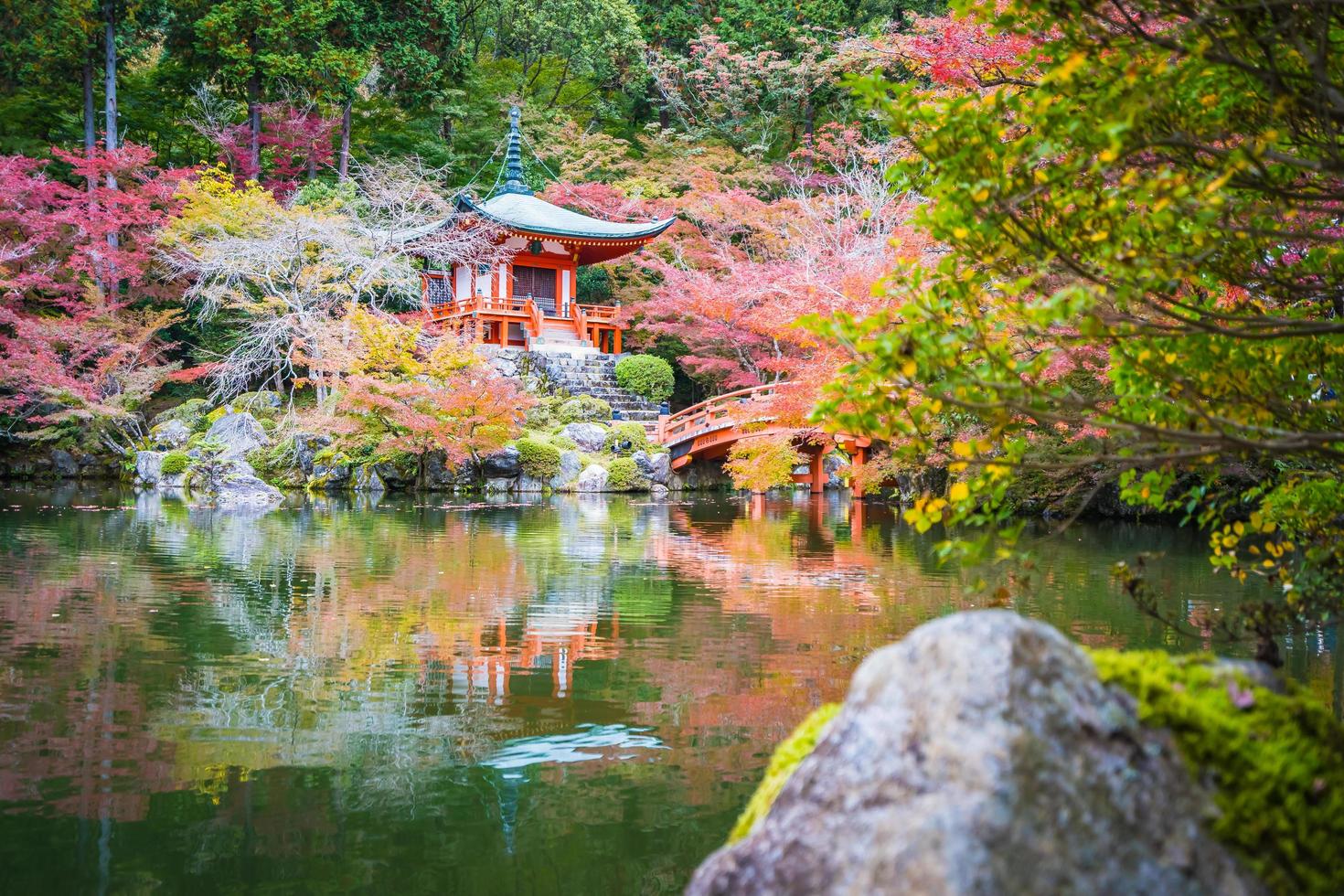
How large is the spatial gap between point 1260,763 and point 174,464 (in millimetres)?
22256

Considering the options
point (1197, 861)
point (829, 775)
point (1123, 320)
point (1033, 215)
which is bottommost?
point (1197, 861)

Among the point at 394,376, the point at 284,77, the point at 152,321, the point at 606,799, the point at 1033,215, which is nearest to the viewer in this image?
the point at 1033,215

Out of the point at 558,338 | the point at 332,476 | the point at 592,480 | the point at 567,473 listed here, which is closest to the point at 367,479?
the point at 332,476

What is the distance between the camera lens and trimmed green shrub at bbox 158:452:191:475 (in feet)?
69.3

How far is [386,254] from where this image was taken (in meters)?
21.0

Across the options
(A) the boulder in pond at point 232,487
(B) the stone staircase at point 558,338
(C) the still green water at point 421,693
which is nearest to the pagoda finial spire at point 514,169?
(B) the stone staircase at point 558,338

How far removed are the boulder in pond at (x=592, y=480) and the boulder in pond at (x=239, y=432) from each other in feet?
20.9

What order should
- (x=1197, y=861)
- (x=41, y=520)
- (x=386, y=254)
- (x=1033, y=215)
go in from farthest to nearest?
(x=386, y=254)
(x=41, y=520)
(x=1033, y=215)
(x=1197, y=861)

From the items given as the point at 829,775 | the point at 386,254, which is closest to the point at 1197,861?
the point at 829,775

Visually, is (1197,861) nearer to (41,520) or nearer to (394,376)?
(41,520)

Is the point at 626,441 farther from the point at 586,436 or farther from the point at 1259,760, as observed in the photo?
the point at 1259,760

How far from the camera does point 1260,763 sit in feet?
6.26

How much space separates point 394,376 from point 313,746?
14.9m

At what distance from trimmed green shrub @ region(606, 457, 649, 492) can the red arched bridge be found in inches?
43.1
